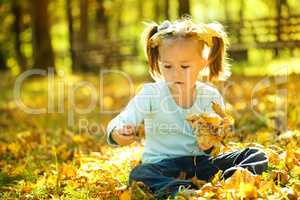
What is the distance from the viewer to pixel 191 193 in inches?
125

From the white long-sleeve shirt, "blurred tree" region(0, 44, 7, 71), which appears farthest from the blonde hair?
"blurred tree" region(0, 44, 7, 71)

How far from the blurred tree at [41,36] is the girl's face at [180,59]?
549 inches

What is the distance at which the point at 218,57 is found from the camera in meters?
4.09

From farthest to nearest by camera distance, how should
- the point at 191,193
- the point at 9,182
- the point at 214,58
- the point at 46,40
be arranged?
the point at 46,40, the point at 9,182, the point at 214,58, the point at 191,193

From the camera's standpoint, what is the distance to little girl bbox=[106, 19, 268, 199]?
360cm

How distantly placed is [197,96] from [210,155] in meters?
0.41

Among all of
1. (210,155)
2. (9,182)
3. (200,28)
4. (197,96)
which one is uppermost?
(200,28)

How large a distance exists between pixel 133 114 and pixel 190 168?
18.9 inches

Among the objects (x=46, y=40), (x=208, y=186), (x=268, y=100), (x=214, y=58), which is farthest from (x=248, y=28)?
(x=208, y=186)

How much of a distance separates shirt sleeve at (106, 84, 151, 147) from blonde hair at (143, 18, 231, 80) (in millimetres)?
224

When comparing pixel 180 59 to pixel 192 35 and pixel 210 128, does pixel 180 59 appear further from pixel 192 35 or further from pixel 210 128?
pixel 210 128

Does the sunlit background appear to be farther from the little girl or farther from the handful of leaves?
the handful of leaves

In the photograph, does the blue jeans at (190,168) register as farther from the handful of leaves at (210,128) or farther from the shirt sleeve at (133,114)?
the shirt sleeve at (133,114)

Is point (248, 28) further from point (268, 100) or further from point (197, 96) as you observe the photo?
point (197, 96)
